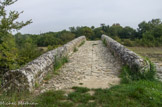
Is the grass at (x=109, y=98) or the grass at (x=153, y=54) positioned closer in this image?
the grass at (x=109, y=98)

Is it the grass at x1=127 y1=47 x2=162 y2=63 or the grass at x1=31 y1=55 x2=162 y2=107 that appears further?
the grass at x1=127 y1=47 x2=162 y2=63

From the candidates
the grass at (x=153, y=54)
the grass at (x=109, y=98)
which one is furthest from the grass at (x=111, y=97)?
the grass at (x=153, y=54)

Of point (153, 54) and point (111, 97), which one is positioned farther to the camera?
point (153, 54)

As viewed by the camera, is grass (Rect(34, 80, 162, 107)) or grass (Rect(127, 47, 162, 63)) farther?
grass (Rect(127, 47, 162, 63))

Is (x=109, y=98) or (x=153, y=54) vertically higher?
(x=153, y=54)

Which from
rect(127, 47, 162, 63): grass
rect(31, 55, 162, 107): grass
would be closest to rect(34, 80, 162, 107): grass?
rect(31, 55, 162, 107): grass

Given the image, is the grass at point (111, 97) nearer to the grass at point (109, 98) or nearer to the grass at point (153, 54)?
the grass at point (109, 98)

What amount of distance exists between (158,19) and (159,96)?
32.2m

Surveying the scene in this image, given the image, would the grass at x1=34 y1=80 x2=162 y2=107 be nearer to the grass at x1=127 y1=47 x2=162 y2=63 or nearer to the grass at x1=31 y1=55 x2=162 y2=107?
the grass at x1=31 y1=55 x2=162 y2=107

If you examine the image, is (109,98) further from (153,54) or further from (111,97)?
(153,54)

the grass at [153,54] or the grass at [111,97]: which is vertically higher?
the grass at [153,54]

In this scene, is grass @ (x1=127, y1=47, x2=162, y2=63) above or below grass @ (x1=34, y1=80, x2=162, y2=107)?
above

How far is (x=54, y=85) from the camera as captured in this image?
4.34 meters

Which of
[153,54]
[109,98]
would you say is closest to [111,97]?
[109,98]
